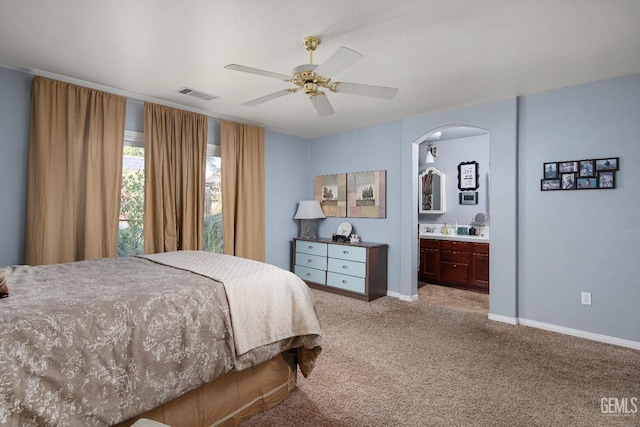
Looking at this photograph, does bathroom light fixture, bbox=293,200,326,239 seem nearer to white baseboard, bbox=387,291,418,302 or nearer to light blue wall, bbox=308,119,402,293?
light blue wall, bbox=308,119,402,293

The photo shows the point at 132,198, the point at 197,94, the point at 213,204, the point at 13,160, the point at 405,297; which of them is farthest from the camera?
the point at 213,204

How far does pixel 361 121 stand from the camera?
15.4 feet

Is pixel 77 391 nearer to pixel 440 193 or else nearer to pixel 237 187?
pixel 237 187

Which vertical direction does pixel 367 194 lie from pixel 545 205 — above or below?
above

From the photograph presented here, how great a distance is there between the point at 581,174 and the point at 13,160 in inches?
212

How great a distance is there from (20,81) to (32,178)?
0.90 metres

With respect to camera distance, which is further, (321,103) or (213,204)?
(213,204)

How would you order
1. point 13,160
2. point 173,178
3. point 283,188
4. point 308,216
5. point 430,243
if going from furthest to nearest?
point 430,243 → point 283,188 → point 308,216 → point 173,178 → point 13,160

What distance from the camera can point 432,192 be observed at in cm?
596

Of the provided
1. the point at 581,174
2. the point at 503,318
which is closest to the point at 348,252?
the point at 503,318

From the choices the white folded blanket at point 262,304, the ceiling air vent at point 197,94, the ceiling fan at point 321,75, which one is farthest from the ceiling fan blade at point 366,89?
the ceiling air vent at point 197,94

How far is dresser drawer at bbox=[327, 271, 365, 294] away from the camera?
4.51 meters

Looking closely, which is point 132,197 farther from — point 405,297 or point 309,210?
point 405,297

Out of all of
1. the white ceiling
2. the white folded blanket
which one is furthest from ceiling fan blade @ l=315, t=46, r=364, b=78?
the white folded blanket
